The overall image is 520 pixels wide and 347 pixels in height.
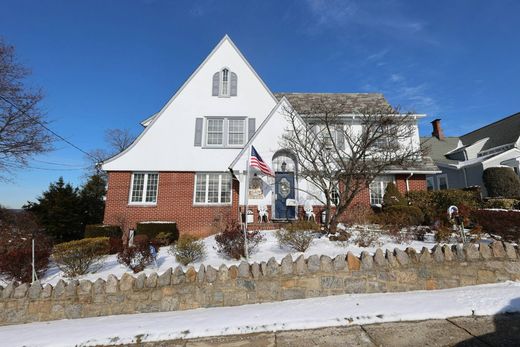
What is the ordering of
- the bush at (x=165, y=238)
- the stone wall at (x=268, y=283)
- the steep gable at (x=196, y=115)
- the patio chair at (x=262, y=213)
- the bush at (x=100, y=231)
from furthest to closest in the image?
the steep gable at (x=196, y=115) < the patio chair at (x=262, y=213) < the bush at (x=100, y=231) < the bush at (x=165, y=238) < the stone wall at (x=268, y=283)

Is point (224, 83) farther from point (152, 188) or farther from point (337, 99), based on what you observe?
point (337, 99)

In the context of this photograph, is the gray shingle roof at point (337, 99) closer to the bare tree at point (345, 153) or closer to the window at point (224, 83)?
the bare tree at point (345, 153)

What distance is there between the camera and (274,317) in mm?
4328

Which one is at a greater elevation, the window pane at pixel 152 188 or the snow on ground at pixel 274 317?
the window pane at pixel 152 188

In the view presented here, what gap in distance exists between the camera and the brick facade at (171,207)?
14195 mm

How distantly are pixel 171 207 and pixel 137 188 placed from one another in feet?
7.49

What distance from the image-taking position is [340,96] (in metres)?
19.6

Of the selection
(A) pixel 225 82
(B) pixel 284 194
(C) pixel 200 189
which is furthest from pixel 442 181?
(C) pixel 200 189

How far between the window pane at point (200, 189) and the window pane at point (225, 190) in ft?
3.37

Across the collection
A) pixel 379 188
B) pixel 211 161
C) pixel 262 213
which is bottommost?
pixel 262 213

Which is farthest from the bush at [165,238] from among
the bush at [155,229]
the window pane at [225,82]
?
the window pane at [225,82]

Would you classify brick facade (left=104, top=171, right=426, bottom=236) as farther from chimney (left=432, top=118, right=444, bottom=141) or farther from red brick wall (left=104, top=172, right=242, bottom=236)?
chimney (left=432, top=118, right=444, bottom=141)

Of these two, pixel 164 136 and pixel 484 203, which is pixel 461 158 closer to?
pixel 484 203

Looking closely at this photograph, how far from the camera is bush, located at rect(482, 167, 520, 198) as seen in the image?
17.7 m
